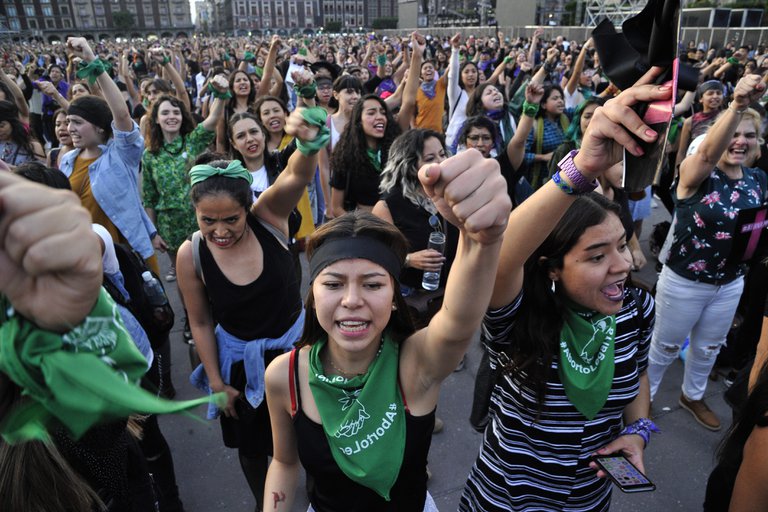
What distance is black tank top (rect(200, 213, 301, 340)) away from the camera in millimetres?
2289

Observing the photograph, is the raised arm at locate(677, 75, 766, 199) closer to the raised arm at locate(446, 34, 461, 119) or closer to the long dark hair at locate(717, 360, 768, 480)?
the long dark hair at locate(717, 360, 768, 480)

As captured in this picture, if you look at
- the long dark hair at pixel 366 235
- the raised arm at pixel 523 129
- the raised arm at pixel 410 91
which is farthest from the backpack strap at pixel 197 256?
the raised arm at pixel 410 91

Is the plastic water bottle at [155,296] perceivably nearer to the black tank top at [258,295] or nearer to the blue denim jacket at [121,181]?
the black tank top at [258,295]

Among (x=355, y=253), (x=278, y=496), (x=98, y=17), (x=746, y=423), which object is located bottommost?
(x=278, y=496)

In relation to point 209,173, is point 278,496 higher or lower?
lower

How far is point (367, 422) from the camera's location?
1.49 meters

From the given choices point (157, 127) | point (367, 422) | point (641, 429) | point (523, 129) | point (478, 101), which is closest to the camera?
point (367, 422)

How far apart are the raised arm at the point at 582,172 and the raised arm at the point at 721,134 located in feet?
6.44

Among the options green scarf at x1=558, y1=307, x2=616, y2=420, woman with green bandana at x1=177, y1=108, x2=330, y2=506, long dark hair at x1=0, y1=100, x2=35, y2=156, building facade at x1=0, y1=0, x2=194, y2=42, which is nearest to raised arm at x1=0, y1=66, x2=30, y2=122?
long dark hair at x1=0, y1=100, x2=35, y2=156

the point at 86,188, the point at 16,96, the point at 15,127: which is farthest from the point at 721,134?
the point at 16,96

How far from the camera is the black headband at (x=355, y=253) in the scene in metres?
1.49

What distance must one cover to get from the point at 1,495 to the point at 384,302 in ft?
3.31

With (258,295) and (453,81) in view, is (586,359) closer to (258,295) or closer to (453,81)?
(258,295)

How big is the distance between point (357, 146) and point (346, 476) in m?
3.13
